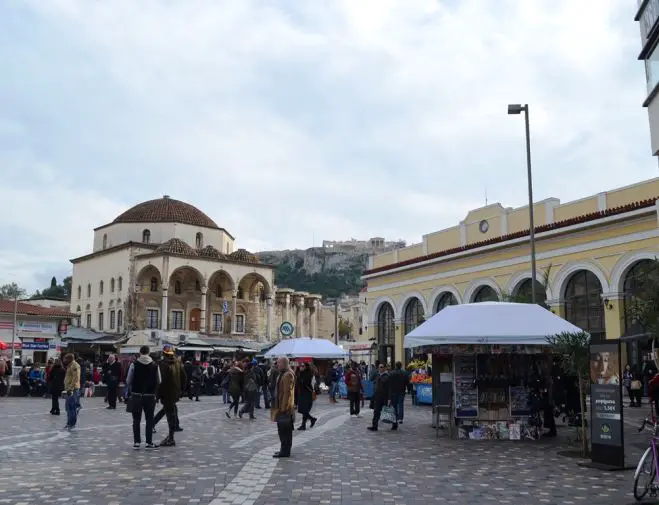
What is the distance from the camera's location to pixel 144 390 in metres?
11.2

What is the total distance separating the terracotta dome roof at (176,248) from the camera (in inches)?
2203

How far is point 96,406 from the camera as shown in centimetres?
2169

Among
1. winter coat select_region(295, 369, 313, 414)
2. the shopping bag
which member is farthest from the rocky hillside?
the shopping bag

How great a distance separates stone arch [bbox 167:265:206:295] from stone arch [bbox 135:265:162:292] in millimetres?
1139

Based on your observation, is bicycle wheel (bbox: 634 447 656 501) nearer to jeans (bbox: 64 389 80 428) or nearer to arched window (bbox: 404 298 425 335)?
jeans (bbox: 64 389 80 428)

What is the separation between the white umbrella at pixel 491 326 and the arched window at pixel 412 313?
2329 centimetres

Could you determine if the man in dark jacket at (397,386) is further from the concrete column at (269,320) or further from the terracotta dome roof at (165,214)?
the terracotta dome roof at (165,214)

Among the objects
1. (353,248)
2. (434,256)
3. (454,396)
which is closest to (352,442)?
(454,396)

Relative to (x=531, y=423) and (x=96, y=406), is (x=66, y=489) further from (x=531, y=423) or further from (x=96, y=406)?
(x=96, y=406)

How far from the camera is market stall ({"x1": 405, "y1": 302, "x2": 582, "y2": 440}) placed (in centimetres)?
1343

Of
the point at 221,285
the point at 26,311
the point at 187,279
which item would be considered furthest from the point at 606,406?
the point at 221,285

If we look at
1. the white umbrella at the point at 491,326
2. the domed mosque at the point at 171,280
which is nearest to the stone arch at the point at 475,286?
the white umbrella at the point at 491,326

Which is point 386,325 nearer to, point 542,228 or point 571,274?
point 542,228

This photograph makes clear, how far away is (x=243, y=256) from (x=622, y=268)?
41093 millimetres
